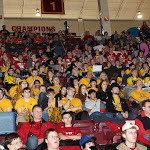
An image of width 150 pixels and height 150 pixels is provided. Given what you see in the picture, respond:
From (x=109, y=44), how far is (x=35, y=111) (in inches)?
330

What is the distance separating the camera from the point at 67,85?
6418 mm

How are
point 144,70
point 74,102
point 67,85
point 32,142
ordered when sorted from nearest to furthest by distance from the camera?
point 32,142, point 74,102, point 67,85, point 144,70

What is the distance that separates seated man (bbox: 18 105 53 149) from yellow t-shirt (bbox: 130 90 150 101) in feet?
9.04

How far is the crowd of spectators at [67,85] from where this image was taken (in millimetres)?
5031

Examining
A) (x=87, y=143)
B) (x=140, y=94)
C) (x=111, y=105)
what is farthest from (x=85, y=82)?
(x=87, y=143)

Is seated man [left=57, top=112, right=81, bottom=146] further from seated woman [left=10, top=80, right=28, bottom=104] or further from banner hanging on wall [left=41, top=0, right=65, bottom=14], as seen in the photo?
banner hanging on wall [left=41, top=0, right=65, bottom=14]

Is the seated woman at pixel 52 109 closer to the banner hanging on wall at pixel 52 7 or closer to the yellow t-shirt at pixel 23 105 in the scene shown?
the yellow t-shirt at pixel 23 105

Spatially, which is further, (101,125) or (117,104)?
(117,104)

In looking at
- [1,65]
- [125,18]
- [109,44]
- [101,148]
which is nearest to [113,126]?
[101,148]

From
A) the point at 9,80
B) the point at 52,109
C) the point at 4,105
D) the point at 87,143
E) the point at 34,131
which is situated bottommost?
the point at 87,143

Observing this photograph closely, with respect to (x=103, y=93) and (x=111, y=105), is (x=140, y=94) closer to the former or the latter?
(x=103, y=93)

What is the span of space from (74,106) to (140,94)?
1814 mm

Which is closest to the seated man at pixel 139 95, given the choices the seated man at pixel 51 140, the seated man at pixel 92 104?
the seated man at pixel 92 104

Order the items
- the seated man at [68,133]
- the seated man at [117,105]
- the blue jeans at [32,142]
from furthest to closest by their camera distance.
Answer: the seated man at [117,105] < the seated man at [68,133] < the blue jeans at [32,142]
